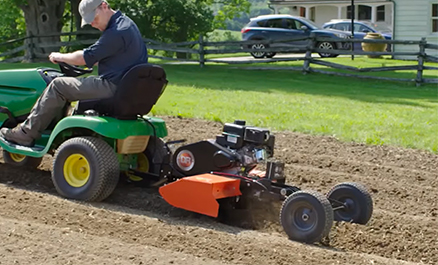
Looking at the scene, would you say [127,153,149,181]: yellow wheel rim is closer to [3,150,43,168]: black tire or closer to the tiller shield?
the tiller shield

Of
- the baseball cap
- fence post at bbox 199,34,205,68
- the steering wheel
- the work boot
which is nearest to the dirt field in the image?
the work boot

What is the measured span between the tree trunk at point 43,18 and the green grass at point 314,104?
22.6 ft

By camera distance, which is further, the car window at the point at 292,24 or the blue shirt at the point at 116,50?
the car window at the point at 292,24

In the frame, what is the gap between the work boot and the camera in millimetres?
7059

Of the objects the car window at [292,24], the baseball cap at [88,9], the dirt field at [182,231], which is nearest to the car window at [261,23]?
the car window at [292,24]

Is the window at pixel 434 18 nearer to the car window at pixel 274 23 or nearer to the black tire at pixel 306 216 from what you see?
the car window at pixel 274 23

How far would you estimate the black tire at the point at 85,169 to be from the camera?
255 inches

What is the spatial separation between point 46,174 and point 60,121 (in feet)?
3.96

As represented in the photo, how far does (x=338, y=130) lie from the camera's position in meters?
10.9

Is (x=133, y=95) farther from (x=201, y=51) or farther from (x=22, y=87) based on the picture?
(x=201, y=51)

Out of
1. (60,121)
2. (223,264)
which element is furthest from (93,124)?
(223,264)

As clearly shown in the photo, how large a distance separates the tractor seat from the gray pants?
9 cm

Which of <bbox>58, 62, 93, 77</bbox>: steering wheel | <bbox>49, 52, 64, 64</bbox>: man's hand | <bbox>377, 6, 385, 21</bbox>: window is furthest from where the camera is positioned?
<bbox>377, 6, 385, 21</bbox>: window

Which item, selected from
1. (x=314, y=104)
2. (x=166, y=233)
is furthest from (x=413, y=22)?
(x=166, y=233)
